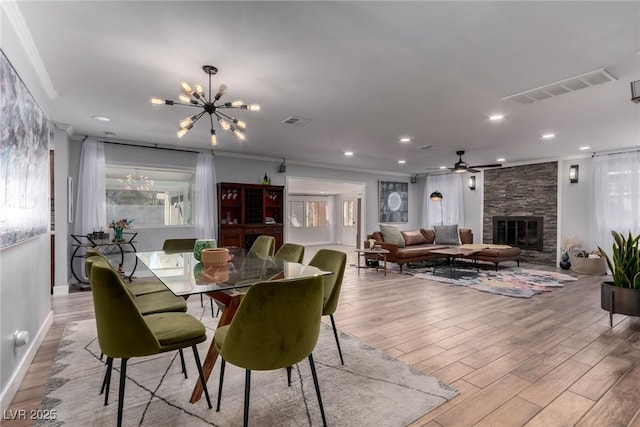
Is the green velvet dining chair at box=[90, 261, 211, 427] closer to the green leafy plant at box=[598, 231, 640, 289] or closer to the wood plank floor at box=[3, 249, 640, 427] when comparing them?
the wood plank floor at box=[3, 249, 640, 427]

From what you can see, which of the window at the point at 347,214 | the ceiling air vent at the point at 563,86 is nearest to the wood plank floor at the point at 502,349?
the ceiling air vent at the point at 563,86

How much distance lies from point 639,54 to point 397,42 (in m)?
1.88

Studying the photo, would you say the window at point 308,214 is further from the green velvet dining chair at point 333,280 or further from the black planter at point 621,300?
the black planter at point 621,300

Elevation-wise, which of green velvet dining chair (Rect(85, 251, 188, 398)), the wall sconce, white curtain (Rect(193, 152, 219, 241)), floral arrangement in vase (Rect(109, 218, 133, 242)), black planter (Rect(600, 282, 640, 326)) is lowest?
black planter (Rect(600, 282, 640, 326))

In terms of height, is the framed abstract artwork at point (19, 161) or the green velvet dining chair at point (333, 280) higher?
the framed abstract artwork at point (19, 161)

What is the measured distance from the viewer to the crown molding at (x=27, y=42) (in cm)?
193

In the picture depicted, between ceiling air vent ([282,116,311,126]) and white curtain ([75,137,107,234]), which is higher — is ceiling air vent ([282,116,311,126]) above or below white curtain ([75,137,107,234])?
above

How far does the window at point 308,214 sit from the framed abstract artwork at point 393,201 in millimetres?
3617

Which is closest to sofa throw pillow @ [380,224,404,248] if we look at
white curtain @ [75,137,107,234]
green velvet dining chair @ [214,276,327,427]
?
white curtain @ [75,137,107,234]

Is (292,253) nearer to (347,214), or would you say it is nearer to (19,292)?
(19,292)

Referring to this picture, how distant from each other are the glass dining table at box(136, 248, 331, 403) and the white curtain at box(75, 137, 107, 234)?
3.23 meters

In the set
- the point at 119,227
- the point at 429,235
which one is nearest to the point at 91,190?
the point at 119,227

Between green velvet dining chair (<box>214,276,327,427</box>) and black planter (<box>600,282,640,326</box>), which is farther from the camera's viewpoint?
black planter (<box>600,282,640,326</box>)

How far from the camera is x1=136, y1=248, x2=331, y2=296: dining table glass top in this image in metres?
1.86
